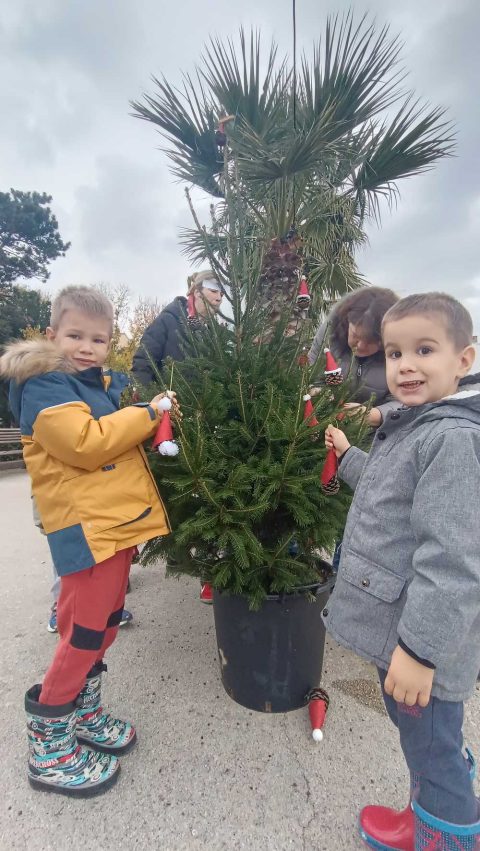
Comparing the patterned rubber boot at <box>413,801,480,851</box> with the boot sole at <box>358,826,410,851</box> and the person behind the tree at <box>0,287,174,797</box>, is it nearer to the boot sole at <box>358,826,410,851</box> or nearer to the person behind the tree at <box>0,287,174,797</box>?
the boot sole at <box>358,826,410,851</box>

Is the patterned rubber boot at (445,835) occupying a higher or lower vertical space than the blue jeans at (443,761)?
lower

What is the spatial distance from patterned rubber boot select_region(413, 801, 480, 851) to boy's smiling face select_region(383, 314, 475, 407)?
3.73ft

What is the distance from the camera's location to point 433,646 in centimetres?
99

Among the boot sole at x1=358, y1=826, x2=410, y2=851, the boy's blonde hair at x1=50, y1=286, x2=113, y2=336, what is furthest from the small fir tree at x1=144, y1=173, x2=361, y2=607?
the boot sole at x1=358, y1=826, x2=410, y2=851

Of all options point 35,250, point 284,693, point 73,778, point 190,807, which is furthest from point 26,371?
point 35,250

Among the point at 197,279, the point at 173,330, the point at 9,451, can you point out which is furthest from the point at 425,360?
the point at 9,451

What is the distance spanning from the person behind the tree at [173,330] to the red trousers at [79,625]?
912 millimetres

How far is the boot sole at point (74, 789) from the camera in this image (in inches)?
62.7

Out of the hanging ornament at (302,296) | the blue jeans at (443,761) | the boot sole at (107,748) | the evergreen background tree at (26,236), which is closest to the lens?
the blue jeans at (443,761)

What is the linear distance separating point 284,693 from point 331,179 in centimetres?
652

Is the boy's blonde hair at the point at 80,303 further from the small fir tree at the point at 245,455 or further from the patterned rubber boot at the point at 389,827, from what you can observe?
the patterned rubber boot at the point at 389,827

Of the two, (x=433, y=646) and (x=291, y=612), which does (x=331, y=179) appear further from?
(x=433, y=646)

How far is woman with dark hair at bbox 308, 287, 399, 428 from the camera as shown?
218 centimetres

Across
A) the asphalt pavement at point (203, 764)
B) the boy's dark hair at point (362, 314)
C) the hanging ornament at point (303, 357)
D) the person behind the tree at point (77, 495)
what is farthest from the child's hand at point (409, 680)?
the boy's dark hair at point (362, 314)
